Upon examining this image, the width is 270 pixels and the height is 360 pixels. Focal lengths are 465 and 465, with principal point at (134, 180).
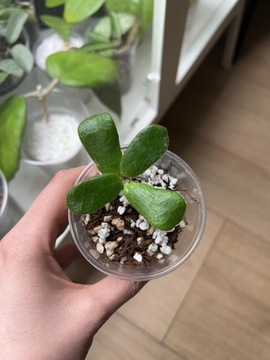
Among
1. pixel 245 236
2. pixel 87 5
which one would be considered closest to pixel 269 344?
pixel 245 236


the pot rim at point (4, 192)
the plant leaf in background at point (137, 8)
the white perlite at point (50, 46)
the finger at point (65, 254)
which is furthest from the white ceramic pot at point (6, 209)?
the plant leaf in background at point (137, 8)

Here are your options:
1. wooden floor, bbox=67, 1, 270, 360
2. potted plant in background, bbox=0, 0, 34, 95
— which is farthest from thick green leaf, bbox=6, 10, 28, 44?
wooden floor, bbox=67, 1, 270, 360

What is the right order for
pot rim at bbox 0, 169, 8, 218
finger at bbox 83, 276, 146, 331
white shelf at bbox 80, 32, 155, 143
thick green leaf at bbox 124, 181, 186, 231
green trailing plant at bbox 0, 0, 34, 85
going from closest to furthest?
1. thick green leaf at bbox 124, 181, 186, 231
2. finger at bbox 83, 276, 146, 331
3. green trailing plant at bbox 0, 0, 34, 85
4. pot rim at bbox 0, 169, 8, 218
5. white shelf at bbox 80, 32, 155, 143

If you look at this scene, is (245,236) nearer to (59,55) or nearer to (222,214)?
(222,214)

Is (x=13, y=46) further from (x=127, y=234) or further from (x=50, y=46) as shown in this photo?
(x=127, y=234)

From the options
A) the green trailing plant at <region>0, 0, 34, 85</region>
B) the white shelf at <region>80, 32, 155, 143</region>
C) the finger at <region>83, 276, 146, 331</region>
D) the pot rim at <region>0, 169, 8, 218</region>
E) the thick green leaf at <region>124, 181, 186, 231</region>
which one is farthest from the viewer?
the white shelf at <region>80, 32, 155, 143</region>

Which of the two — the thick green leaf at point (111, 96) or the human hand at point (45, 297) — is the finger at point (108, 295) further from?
the thick green leaf at point (111, 96)

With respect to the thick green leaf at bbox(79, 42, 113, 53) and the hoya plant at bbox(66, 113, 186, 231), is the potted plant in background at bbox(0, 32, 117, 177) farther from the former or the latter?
the hoya plant at bbox(66, 113, 186, 231)
